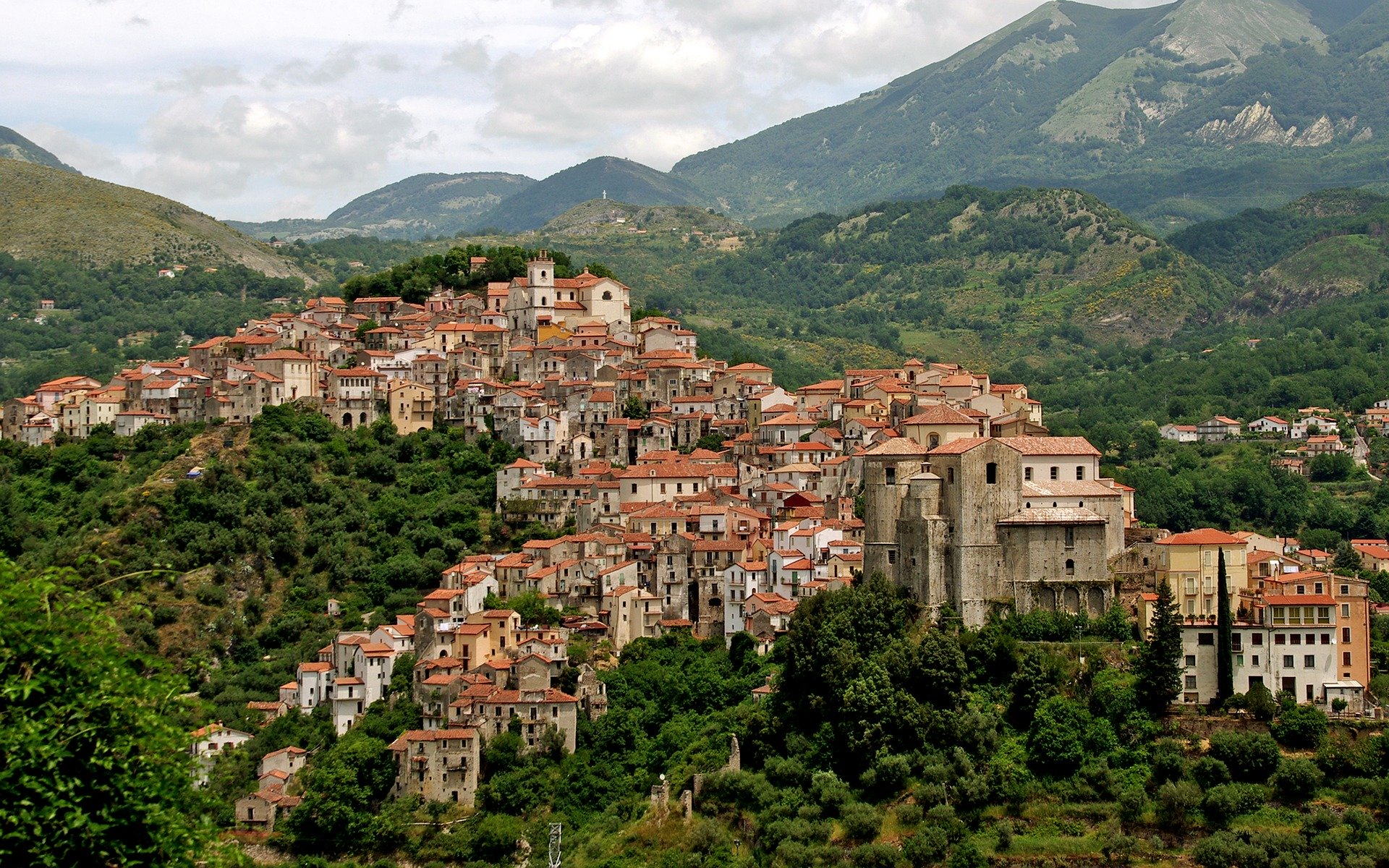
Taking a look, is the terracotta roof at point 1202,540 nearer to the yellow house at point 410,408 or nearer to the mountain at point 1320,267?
the yellow house at point 410,408

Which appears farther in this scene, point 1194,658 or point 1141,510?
point 1141,510

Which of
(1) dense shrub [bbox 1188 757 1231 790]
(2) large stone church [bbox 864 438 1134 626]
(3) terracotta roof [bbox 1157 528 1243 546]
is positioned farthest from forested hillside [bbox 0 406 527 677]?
(1) dense shrub [bbox 1188 757 1231 790]

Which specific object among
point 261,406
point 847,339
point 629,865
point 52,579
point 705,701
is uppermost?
point 847,339

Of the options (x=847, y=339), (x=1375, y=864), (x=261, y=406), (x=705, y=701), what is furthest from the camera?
(x=847, y=339)

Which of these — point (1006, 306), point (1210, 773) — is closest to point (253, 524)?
point (1210, 773)

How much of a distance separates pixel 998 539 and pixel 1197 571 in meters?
5.92

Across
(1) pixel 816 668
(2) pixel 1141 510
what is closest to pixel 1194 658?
(1) pixel 816 668

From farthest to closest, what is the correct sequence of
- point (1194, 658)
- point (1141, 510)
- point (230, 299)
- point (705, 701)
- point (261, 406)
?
point (230, 299) < point (1141, 510) < point (261, 406) < point (705, 701) < point (1194, 658)

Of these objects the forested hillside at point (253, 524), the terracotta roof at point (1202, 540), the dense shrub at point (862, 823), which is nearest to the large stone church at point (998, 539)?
the terracotta roof at point (1202, 540)

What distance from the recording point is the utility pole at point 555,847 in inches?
1896

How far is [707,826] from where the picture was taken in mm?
46812

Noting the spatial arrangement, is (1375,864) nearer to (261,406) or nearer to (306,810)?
(306,810)

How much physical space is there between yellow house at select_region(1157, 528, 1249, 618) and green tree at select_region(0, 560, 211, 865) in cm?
3508

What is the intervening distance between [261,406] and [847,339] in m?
96.8
